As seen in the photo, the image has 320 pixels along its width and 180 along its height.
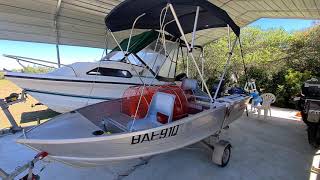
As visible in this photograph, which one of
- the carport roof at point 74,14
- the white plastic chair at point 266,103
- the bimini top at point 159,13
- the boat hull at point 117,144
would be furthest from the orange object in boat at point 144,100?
the white plastic chair at point 266,103

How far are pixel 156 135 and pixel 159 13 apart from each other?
2.22 m

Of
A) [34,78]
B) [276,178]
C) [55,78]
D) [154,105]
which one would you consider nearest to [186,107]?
[154,105]

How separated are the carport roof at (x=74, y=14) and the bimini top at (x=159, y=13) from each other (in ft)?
6.75

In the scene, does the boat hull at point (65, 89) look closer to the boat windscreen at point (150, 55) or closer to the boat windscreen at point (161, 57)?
the boat windscreen at point (150, 55)

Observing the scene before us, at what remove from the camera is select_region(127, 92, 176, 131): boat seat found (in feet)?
10.1

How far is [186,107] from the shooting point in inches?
141

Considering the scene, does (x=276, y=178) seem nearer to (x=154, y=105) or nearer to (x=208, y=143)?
(x=208, y=143)

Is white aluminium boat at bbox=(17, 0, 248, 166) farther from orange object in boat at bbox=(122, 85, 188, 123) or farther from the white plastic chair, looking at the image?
the white plastic chair

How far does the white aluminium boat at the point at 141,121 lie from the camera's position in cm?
226

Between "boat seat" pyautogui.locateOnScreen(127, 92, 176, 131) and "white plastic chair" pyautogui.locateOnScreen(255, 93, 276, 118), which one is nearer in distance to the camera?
"boat seat" pyautogui.locateOnScreen(127, 92, 176, 131)

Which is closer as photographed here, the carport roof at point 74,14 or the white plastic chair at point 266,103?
the carport roof at point 74,14

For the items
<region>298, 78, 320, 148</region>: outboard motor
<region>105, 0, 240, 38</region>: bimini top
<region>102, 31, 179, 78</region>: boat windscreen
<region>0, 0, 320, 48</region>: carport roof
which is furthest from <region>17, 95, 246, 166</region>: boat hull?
<region>0, 0, 320, 48</region>: carport roof

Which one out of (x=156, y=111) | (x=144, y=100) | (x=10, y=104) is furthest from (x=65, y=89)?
(x=156, y=111)

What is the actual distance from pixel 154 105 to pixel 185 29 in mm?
2160
